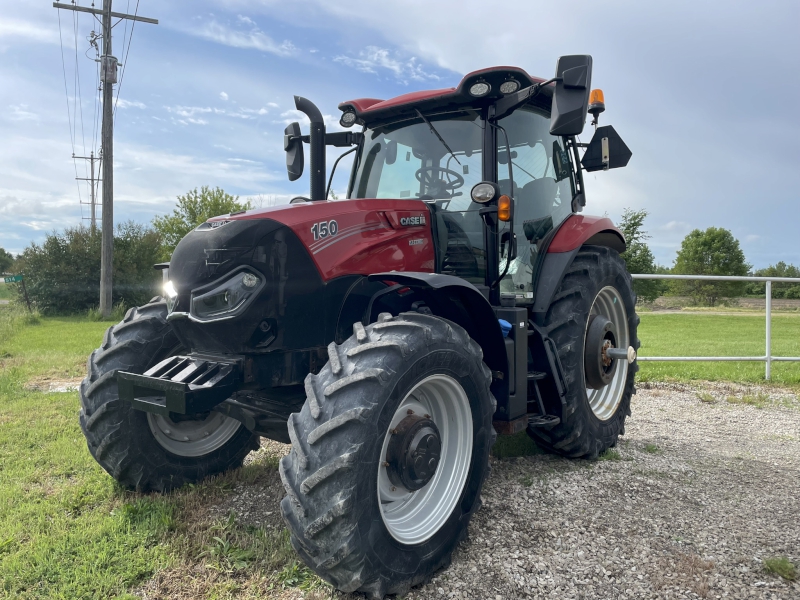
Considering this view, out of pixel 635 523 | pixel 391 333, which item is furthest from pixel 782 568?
pixel 391 333

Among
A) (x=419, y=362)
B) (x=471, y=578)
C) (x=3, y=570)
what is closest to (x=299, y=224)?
(x=419, y=362)

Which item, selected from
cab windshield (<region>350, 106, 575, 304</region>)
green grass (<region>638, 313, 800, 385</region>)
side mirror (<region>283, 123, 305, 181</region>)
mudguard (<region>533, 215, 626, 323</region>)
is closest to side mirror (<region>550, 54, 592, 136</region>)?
cab windshield (<region>350, 106, 575, 304</region>)

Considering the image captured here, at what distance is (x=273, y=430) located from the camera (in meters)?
3.14

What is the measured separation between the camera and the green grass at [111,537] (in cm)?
271

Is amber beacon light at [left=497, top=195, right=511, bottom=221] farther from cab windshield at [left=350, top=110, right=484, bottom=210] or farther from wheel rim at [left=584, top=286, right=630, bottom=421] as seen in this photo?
wheel rim at [left=584, top=286, right=630, bottom=421]

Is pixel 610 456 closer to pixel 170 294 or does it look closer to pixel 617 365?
pixel 617 365

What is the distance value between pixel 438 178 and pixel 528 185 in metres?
Result: 0.64

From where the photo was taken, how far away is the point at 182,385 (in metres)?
2.81

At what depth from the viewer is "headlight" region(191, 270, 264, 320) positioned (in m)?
2.91

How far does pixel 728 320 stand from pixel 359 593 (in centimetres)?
2471

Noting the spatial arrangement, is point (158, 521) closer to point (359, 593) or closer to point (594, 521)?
point (359, 593)

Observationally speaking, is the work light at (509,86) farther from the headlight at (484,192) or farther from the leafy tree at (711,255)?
the leafy tree at (711,255)

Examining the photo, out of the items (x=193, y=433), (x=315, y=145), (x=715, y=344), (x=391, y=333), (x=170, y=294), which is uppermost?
(x=315, y=145)

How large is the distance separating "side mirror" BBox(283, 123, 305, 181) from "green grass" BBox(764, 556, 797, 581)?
143 inches
